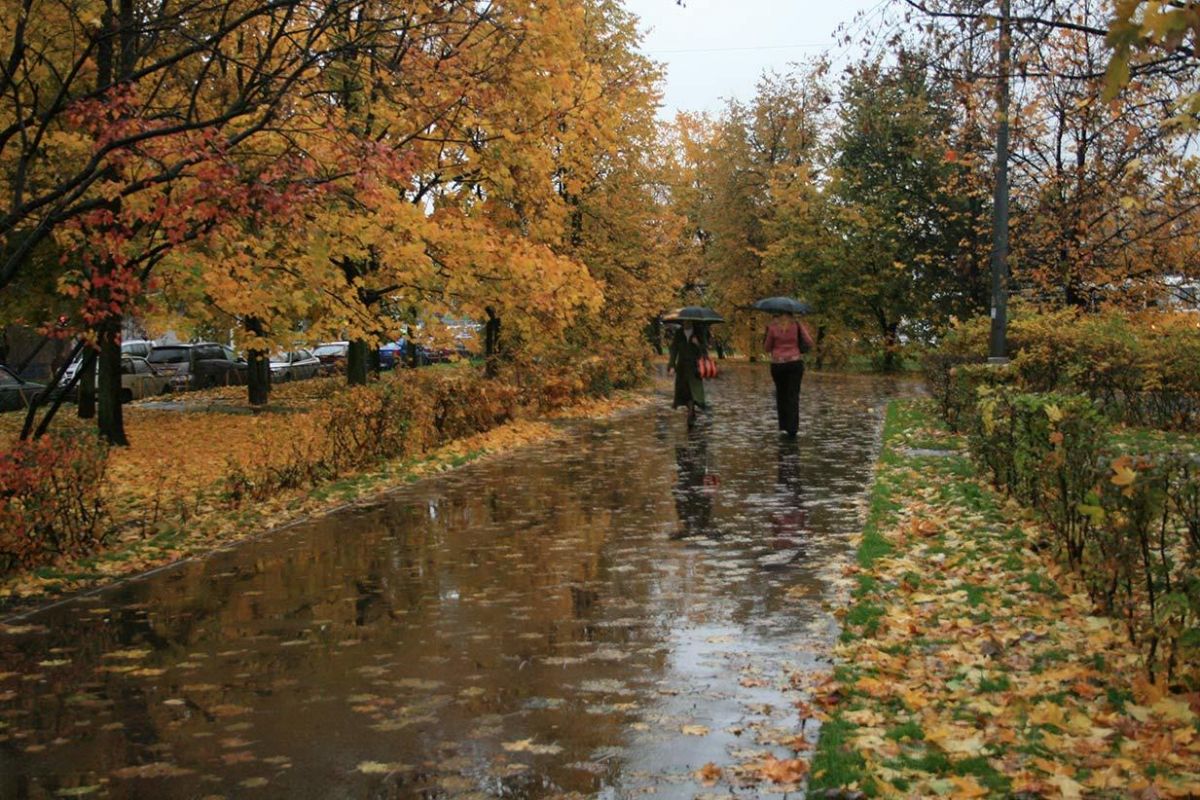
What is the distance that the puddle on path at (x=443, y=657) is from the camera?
4773 mm

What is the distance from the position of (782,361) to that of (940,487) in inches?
230

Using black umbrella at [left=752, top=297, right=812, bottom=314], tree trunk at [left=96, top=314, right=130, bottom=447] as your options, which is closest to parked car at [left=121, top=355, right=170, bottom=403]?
tree trunk at [left=96, top=314, right=130, bottom=447]

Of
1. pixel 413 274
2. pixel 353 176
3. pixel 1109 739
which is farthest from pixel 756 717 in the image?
pixel 413 274

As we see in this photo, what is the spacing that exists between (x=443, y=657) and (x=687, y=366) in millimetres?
14641

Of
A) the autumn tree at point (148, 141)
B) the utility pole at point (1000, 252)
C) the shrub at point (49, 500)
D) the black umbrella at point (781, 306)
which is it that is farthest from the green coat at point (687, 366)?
the shrub at point (49, 500)

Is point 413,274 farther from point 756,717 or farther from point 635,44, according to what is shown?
point 635,44

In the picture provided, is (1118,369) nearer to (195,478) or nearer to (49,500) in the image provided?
(195,478)

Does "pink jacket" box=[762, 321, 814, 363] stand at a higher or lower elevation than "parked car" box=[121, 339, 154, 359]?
lower

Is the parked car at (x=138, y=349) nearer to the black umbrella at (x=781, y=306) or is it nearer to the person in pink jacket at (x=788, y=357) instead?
the black umbrella at (x=781, y=306)

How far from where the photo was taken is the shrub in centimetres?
833

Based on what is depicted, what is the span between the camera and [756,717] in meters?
5.29

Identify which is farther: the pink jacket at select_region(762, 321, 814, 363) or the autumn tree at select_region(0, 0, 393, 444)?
the pink jacket at select_region(762, 321, 814, 363)

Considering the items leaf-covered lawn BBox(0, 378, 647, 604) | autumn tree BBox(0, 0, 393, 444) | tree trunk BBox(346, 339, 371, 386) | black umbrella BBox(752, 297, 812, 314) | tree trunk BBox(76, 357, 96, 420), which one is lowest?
leaf-covered lawn BBox(0, 378, 647, 604)

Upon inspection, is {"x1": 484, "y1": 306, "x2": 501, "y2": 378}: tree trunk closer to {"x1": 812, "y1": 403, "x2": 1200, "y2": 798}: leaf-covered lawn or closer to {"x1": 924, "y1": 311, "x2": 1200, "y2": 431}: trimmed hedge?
{"x1": 924, "y1": 311, "x2": 1200, "y2": 431}: trimmed hedge
